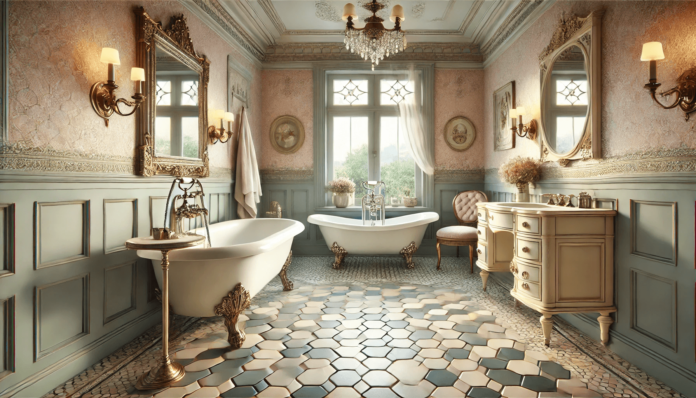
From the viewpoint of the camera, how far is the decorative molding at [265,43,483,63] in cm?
492

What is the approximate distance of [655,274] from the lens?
6.45 ft

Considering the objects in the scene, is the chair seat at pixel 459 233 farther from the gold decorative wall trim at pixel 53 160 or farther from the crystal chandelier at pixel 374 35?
the gold decorative wall trim at pixel 53 160

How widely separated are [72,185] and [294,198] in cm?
320

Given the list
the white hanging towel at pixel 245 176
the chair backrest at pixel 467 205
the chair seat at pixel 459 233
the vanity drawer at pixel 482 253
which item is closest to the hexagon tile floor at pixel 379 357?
the vanity drawer at pixel 482 253

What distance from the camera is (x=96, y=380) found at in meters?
1.88

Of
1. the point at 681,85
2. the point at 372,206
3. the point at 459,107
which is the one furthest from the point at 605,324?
the point at 459,107

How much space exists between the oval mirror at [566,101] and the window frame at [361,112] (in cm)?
199

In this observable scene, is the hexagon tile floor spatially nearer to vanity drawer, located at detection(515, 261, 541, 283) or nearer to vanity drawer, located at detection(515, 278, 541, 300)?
vanity drawer, located at detection(515, 278, 541, 300)

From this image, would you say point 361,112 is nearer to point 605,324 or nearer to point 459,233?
point 459,233

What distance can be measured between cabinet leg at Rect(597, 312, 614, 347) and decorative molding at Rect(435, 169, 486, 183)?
9.52 feet

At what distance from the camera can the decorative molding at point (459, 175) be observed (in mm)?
4988

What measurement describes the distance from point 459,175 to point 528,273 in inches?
108

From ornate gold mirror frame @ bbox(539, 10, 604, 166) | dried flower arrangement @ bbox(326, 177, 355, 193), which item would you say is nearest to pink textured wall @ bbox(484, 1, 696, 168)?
ornate gold mirror frame @ bbox(539, 10, 604, 166)

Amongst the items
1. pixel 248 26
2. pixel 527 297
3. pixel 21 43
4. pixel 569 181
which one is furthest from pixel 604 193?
pixel 248 26
